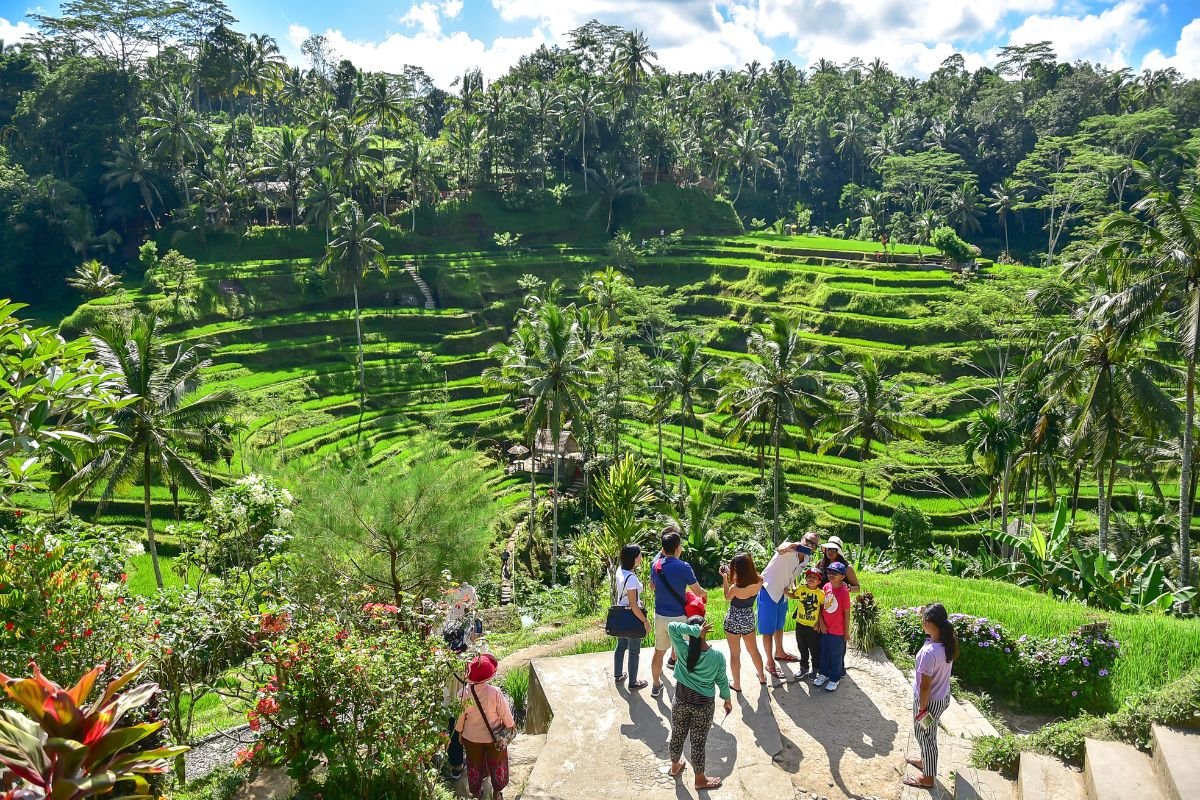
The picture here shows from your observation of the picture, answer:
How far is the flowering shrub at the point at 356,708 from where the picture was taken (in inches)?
233

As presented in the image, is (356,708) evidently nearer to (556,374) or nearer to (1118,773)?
(1118,773)

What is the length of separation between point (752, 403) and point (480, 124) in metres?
42.6

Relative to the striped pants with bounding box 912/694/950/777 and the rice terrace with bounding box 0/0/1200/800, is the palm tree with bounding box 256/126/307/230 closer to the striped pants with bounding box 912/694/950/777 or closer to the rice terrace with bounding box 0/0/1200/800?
the rice terrace with bounding box 0/0/1200/800

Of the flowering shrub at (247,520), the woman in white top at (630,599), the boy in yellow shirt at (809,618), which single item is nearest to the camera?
the woman in white top at (630,599)

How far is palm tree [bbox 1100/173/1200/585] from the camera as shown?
13.9 m

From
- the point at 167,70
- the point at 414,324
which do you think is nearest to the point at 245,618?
the point at 414,324

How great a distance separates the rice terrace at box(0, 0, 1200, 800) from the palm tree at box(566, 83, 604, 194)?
474 mm

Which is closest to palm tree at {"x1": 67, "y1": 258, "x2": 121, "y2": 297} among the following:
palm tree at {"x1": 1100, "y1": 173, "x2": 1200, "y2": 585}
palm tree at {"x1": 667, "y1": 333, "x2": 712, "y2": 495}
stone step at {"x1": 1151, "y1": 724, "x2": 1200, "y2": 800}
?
palm tree at {"x1": 667, "y1": 333, "x2": 712, "y2": 495}

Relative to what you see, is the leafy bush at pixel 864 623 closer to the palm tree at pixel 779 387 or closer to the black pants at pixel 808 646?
the black pants at pixel 808 646

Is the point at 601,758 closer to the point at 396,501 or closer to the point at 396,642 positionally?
the point at 396,642

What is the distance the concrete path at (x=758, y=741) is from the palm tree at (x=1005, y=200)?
62350 mm

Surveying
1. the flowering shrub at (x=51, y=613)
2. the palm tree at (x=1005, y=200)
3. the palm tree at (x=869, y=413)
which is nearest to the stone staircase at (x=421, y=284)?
the palm tree at (x=869, y=413)

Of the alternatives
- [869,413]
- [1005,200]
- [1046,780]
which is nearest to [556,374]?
[869,413]

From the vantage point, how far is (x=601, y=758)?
7.05 meters
